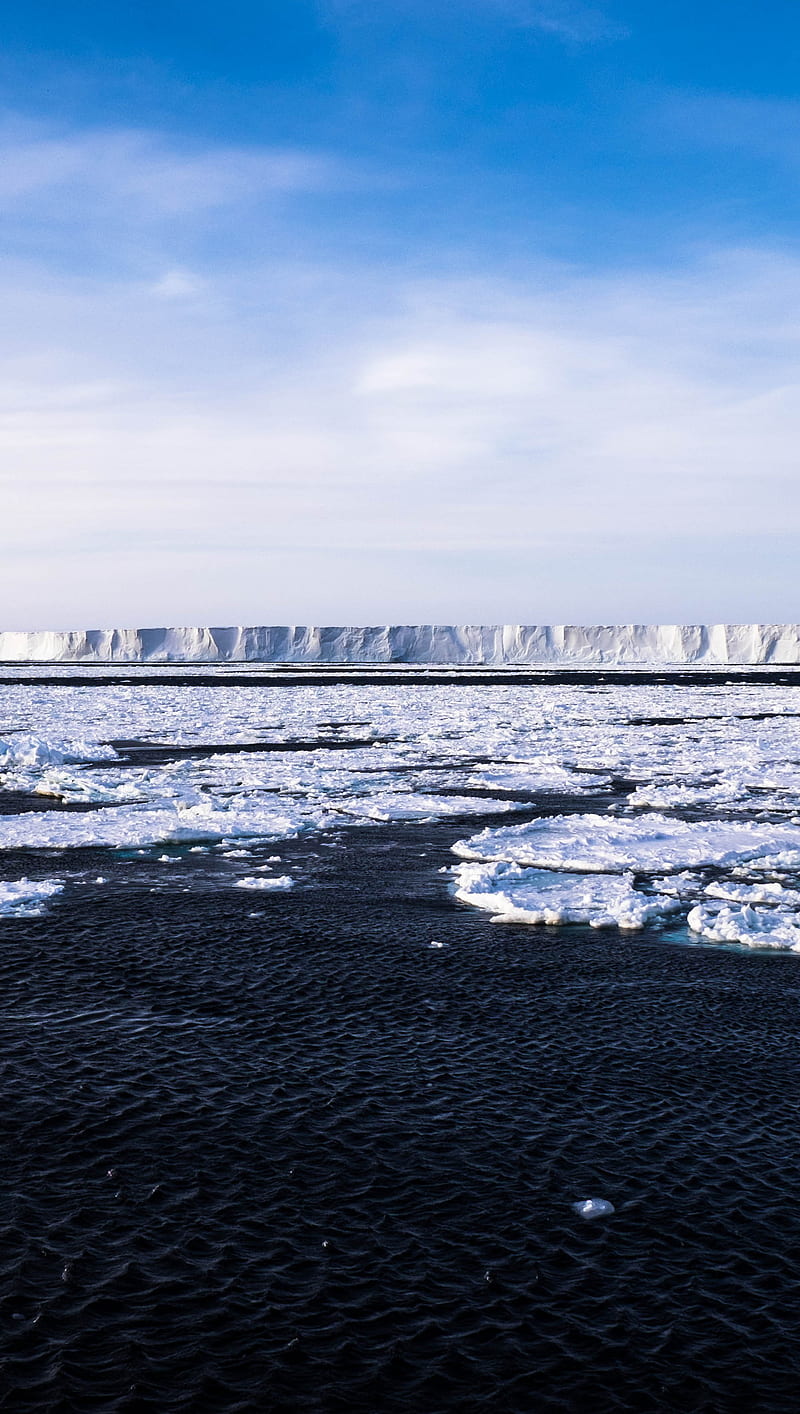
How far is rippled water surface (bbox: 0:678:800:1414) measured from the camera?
4938mm

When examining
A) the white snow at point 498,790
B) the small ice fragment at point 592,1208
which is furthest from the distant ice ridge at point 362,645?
the small ice fragment at point 592,1208

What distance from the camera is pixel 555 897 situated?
44.6 ft

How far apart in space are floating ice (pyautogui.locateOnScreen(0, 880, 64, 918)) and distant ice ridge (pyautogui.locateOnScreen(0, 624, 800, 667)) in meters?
170

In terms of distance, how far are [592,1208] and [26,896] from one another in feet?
30.1

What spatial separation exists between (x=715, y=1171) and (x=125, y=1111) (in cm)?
402

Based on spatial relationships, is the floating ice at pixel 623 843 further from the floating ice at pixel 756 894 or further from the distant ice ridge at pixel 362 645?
the distant ice ridge at pixel 362 645

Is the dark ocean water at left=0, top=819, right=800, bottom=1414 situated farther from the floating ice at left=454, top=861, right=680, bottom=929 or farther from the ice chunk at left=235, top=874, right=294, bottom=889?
the ice chunk at left=235, top=874, right=294, bottom=889

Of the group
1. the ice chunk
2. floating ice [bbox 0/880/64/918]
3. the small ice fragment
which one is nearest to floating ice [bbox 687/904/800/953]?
the ice chunk

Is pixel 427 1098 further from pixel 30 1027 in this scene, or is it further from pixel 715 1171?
pixel 30 1027

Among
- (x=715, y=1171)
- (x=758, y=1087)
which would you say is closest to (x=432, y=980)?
(x=758, y=1087)

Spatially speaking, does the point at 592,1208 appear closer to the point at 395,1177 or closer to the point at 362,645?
the point at 395,1177

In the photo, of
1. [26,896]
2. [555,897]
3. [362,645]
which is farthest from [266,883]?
[362,645]

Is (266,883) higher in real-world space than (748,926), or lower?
lower

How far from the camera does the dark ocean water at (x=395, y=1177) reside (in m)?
4.93
